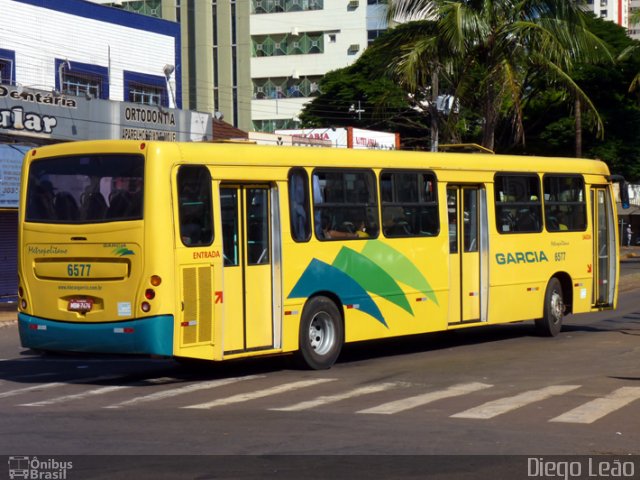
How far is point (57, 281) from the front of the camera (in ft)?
45.0

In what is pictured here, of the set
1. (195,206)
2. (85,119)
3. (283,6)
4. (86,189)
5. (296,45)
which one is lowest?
(195,206)

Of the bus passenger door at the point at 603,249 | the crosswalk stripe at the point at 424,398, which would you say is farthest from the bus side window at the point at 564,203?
the crosswalk stripe at the point at 424,398

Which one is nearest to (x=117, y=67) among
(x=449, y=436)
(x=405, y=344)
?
(x=405, y=344)

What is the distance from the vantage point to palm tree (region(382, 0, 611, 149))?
2477cm

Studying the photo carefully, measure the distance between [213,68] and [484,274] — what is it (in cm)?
6697

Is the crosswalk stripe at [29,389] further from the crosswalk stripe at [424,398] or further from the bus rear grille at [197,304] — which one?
the crosswalk stripe at [424,398]

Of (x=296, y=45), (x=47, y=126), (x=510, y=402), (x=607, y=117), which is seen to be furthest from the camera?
(x=296, y=45)

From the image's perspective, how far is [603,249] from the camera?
69.1ft

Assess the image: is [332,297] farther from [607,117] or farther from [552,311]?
[607,117]

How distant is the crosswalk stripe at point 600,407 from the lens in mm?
11047

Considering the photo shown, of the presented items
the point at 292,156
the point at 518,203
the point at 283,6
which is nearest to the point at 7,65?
the point at 518,203

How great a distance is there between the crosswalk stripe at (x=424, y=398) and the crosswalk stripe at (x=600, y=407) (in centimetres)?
159

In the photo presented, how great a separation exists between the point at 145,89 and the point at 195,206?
72.5 feet

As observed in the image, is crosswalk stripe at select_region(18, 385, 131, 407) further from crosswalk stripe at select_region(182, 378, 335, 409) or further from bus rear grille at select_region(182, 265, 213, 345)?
crosswalk stripe at select_region(182, 378, 335, 409)
